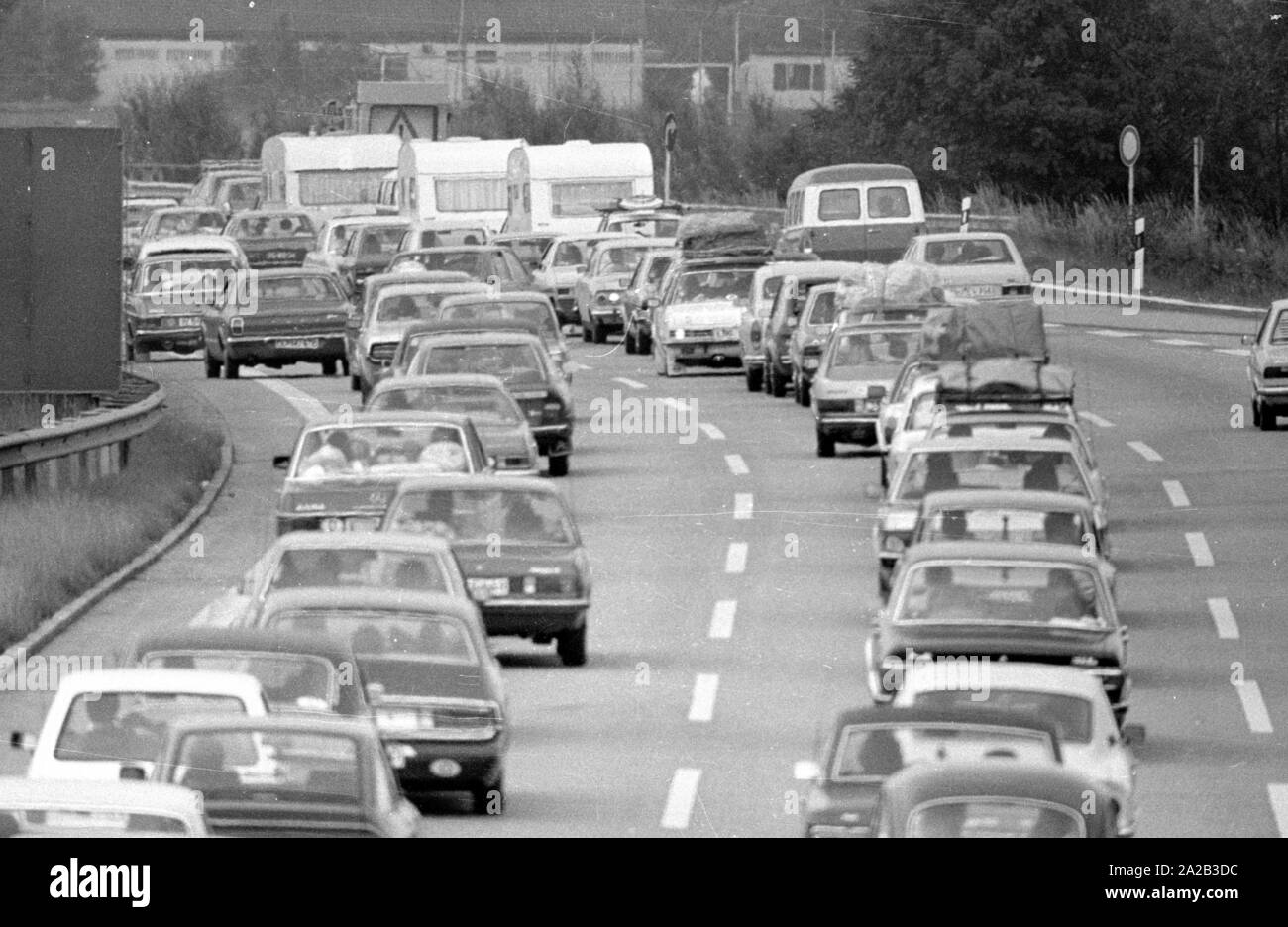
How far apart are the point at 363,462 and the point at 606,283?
1119 inches

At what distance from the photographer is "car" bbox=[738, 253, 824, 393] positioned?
1714 inches

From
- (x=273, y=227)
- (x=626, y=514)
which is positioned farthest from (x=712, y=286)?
(x=273, y=227)

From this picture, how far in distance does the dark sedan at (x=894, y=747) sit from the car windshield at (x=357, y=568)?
5.41 meters

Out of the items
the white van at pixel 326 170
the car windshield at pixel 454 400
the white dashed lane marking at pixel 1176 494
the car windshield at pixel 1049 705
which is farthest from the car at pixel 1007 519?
the white van at pixel 326 170

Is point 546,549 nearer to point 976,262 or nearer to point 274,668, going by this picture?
point 274,668

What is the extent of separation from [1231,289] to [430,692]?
1766 inches

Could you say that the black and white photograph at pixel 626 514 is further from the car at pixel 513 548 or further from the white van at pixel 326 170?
the white van at pixel 326 170

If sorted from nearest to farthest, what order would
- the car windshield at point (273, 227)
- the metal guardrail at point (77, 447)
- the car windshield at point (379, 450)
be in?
the car windshield at point (379, 450), the metal guardrail at point (77, 447), the car windshield at point (273, 227)

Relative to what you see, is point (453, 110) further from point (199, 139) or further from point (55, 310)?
point (55, 310)

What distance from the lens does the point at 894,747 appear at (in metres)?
15.1

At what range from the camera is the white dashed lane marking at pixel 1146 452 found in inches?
1384

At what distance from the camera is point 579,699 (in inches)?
842
